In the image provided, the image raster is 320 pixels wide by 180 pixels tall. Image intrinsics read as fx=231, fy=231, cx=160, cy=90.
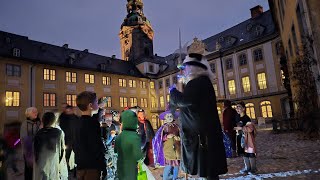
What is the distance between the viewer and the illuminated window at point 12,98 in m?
24.0

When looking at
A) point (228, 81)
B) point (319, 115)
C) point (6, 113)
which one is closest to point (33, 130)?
point (319, 115)

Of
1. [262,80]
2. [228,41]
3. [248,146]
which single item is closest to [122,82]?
[228,41]

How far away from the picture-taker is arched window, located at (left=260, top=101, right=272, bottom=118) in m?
27.0

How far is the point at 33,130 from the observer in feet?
16.5

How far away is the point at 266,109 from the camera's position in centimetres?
2738

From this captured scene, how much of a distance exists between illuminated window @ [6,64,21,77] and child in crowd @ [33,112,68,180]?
2455cm

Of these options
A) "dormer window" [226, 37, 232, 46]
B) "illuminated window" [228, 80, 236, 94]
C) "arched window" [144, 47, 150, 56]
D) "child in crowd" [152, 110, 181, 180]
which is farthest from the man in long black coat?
"arched window" [144, 47, 150, 56]

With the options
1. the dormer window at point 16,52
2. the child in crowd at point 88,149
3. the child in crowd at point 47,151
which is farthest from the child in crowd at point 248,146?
the dormer window at point 16,52

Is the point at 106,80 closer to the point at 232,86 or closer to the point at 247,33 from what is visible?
the point at 232,86

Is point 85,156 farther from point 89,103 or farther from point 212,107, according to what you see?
point 212,107

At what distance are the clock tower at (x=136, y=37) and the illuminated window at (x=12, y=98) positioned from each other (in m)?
21.7

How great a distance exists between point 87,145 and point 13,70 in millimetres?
26189

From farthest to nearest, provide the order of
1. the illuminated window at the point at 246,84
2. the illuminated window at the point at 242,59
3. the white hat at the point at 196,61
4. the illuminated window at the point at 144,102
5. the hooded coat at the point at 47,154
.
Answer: the illuminated window at the point at 144,102 < the illuminated window at the point at 242,59 < the illuminated window at the point at 246,84 < the hooded coat at the point at 47,154 < the white hat at the point at 196,61

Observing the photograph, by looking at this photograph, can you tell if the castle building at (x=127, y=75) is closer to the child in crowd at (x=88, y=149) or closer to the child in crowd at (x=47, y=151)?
the child in crowd at (x=47, y=151)
